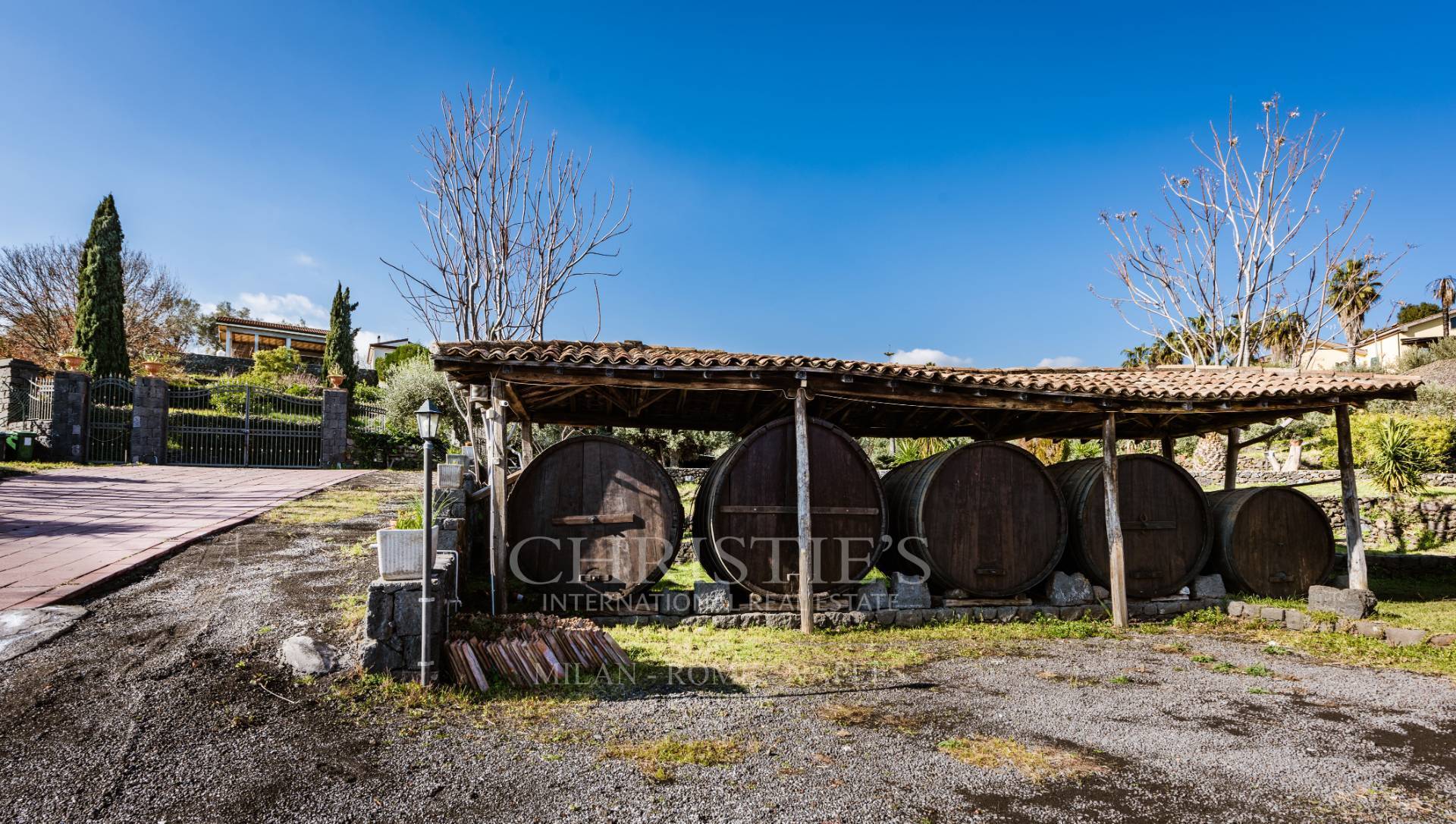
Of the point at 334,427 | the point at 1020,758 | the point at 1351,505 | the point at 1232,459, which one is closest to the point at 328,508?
the point at 334,427

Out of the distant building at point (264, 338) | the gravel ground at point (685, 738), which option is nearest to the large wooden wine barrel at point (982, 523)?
the gravel ground at point (685, 738)

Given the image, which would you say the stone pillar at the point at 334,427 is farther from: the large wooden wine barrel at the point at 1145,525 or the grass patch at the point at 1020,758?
the grass patch at the point at 1020,758

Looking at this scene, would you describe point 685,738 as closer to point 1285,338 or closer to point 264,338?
Answer: point 1285,338

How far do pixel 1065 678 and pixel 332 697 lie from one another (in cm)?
524

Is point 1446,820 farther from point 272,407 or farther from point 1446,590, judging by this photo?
point 272,407

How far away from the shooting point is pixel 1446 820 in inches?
132

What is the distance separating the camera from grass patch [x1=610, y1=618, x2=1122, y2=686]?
5.68 meters

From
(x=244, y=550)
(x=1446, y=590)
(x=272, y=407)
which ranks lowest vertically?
(x=1446, y=590)

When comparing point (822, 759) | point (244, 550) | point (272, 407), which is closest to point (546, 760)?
point (822, 759)

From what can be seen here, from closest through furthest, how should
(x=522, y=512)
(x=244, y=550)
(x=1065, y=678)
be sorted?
(x=1065, y=678) < (x=522, y=512) < (x=244, y=550)

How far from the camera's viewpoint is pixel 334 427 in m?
20.3

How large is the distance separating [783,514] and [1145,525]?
445cm

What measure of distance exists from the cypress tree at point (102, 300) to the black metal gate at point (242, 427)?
169 inches

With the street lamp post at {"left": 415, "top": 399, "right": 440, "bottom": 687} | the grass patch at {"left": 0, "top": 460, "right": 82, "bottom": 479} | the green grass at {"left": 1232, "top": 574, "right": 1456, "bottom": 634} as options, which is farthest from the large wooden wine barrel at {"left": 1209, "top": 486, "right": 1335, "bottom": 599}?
the grass patch at {"left": 0, "top": 460, "right": 82, "bottom": 479}
